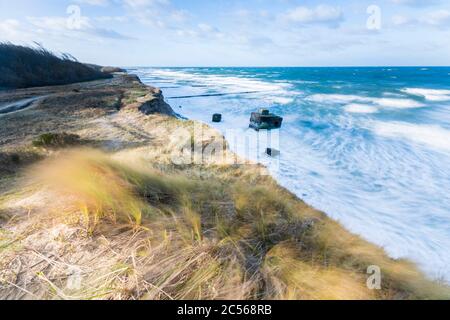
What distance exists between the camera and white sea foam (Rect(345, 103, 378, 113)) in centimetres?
2561

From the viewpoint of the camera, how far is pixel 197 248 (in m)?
Result: 2.71

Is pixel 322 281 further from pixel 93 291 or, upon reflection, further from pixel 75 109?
pixel 75 109

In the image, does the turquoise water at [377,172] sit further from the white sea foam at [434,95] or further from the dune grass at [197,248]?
the white sea foam at [434,95]

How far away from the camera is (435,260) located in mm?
5531

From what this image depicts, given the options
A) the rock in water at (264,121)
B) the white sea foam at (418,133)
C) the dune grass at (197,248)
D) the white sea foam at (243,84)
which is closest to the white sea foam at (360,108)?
the white sea foam at (418,133)

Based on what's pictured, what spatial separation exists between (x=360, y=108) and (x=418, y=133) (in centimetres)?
1072

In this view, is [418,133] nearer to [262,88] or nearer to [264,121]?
[264,121]

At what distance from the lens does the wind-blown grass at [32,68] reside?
67.5 ft

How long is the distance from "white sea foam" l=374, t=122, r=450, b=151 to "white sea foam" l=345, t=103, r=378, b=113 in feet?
18.5

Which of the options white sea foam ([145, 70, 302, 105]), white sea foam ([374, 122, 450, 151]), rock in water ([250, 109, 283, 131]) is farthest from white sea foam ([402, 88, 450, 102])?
rock in water ([250, 109, 283, 131])

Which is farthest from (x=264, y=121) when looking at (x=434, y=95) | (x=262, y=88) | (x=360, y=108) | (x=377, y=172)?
(x=434, y=95)

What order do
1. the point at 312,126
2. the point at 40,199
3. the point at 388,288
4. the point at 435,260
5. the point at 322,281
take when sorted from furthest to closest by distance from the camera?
1. the point at 312,126
2. the point at 435,260
3. the point at 40,199
4. the point at 388,288
5. the point at 322,281
